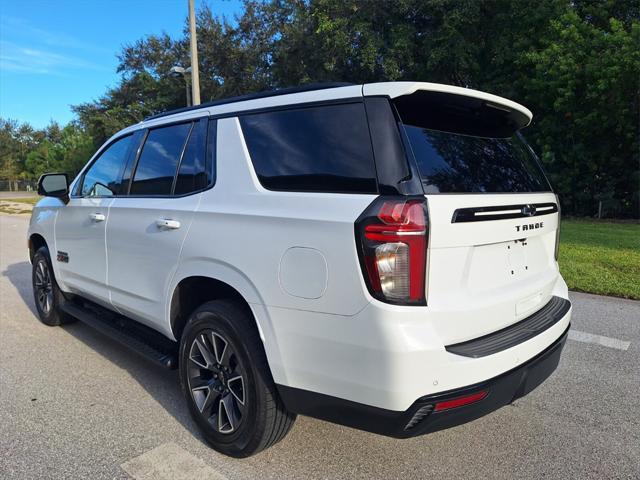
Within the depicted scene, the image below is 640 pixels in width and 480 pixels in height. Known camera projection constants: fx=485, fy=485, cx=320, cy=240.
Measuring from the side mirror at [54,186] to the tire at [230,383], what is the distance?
2.41 metres

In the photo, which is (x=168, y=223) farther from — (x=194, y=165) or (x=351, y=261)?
(x=351, y=261)

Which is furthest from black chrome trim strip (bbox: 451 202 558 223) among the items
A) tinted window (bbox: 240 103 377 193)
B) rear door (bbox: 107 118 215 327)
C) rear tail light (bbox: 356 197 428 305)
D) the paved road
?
rear door (bbox: 107 118 215 327)

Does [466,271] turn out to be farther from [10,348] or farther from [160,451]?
[10,348]

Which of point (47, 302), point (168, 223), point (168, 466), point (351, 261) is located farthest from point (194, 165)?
point (47, 302)

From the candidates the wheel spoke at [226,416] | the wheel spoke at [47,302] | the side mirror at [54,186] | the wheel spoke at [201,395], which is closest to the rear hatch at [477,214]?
the wheel spoke at [226,416]

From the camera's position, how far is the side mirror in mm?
4492

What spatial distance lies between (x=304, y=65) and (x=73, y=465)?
19.7 metres

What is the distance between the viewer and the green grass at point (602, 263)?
6395mm

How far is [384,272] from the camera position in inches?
80.4

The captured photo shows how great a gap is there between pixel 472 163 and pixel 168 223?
1837 mm

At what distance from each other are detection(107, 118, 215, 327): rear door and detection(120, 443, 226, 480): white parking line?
84 centimetres

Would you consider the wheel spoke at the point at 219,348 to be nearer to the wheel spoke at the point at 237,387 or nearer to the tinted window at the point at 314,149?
the wheel spoke at the point at 237,387

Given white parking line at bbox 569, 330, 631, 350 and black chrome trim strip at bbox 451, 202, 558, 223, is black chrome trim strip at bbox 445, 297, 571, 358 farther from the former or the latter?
white parking line at bbox 569, 330, 631, 350

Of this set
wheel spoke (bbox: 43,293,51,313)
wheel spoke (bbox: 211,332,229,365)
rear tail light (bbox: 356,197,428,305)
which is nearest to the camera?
rear tail light (bbox: 356,197,428,305)
